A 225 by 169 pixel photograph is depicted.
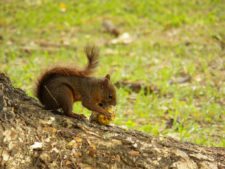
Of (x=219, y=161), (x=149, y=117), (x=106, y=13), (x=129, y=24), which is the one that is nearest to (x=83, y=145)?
(x=219, y=161)

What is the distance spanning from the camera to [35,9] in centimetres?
1244

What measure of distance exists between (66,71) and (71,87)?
141mm

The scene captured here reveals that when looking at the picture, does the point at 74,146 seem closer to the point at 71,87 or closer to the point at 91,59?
the point at 71,87

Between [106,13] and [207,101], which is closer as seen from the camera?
[207,101]

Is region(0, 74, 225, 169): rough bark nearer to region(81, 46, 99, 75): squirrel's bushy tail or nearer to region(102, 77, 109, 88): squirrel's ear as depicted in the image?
region(81, 46, 99, 75): squirrel's bushy tail

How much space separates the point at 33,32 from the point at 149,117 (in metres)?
5.20

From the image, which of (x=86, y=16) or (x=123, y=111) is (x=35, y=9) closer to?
(x=86, y=16)

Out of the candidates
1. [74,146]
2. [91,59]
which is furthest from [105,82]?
[74,146]

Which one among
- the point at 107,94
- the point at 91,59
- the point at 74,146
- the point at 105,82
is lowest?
the point at 74,146

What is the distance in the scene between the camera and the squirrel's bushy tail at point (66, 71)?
413 cm

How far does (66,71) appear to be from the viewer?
4.18m

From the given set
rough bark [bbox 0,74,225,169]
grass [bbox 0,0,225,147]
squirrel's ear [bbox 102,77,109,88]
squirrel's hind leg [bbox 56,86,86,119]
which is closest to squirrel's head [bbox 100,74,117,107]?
squirrel's ear [bbox 102,77,109,88]

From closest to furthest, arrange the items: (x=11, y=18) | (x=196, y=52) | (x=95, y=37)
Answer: (x=196, y=52)
(x=95, y=37)
(x=11, y=18)

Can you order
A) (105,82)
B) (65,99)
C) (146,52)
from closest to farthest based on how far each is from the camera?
(65,99) < (105,82) < (146,52)
